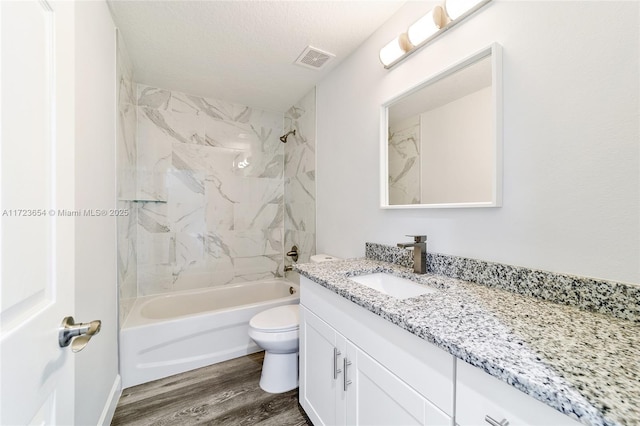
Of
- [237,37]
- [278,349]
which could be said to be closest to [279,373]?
[278,349]

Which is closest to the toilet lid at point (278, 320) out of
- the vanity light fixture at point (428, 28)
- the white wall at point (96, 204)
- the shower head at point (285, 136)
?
the white wall at point (96, 204)

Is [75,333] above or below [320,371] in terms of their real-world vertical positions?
above

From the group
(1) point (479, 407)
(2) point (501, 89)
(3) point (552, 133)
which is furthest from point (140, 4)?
(1) point (479, 407)

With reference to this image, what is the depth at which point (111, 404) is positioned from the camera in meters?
1.46

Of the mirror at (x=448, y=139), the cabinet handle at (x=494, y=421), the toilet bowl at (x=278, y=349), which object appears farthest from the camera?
the toilet bowl at (x=278, y=349)

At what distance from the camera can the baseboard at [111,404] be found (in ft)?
4.40

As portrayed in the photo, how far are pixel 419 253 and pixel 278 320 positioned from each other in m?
1.10

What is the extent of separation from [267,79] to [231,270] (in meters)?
1.97

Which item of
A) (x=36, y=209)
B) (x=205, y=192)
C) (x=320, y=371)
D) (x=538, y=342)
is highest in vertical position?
(x=205, y=192)

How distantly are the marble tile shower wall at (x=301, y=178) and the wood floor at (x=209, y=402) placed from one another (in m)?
1.16

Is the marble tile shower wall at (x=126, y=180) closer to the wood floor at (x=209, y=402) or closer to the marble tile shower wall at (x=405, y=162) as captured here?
the wood floor at (x=209, y=402)

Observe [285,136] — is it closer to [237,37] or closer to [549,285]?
[237,37]

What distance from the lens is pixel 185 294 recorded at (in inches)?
96.0

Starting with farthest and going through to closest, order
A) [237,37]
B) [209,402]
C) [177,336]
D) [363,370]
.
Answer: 1. [177,336]
2. [237,37]
3. [209,402]
4. [363,370]
